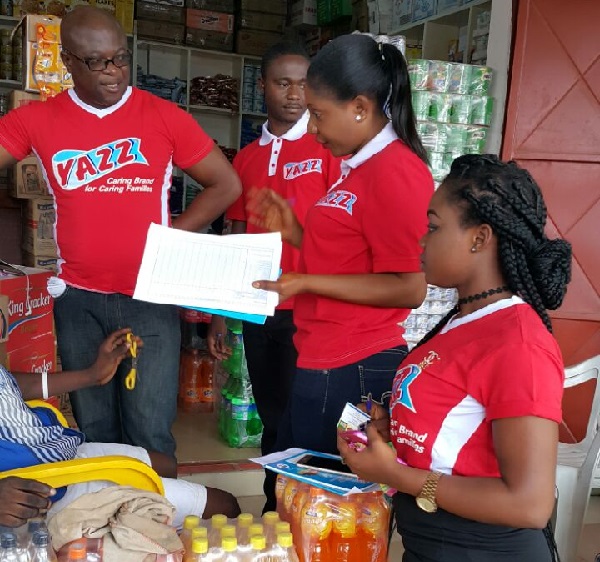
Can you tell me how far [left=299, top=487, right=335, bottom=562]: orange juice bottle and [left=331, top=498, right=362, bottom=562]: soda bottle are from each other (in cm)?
2

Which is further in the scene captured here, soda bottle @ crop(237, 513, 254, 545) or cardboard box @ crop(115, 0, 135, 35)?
cardboard box @ crop(115, 0, 135, 35)

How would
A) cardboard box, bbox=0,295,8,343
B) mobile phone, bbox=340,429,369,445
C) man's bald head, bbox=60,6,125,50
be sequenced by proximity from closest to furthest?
mobile phone, bbox=340,429,369,445 → man's bald head, bbox=60,6,125,50 → cardboard box, bbox=0,295,8,343

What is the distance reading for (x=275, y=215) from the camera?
1.86 metres

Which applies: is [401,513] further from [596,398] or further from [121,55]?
[596,398]

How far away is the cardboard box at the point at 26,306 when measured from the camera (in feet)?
8.28

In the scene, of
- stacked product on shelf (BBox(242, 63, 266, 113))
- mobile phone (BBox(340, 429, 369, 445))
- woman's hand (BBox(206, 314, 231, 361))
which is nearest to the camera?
mobile phone (BBox(340, 429, 369, 445))

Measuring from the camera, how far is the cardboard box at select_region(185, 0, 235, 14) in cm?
620

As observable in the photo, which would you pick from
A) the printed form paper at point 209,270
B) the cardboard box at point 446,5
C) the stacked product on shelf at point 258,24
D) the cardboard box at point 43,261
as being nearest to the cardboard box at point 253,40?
the stacked product on shelf at point 258,24

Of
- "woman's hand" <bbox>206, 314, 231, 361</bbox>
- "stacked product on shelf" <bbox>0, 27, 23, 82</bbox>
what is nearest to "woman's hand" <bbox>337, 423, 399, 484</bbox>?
"woman's hand" <bbox>206, 314, 231, 361</bbox>

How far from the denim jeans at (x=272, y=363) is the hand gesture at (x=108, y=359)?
61 centimetres

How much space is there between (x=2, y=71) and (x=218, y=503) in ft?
15.2

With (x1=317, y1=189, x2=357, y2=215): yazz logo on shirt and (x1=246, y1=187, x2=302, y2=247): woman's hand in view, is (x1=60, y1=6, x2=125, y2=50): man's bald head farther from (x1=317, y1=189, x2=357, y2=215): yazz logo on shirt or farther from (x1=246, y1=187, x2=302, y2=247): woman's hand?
(x1=317, y1=189, x2=357, y2=215): yazz logo on shirt

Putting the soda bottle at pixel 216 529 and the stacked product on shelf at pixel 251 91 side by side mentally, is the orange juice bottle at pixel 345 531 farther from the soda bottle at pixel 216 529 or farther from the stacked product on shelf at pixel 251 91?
the stacked product on shelf at pixel 251 91

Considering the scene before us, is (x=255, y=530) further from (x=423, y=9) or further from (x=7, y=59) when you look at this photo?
(x=7, y=59)
